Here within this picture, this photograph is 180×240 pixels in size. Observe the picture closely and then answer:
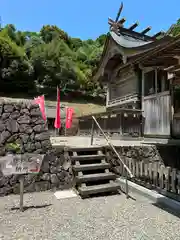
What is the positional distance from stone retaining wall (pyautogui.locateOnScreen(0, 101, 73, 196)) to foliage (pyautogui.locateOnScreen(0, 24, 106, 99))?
25.8 m

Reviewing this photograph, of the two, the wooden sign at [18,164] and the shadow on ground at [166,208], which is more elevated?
the wooden sign at [18,164]

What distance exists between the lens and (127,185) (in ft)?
17.8

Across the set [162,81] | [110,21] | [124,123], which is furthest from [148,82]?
[110,21]

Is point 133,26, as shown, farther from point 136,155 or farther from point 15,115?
point 15,115

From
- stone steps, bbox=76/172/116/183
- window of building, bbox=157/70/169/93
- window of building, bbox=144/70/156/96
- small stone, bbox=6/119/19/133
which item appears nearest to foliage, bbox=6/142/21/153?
small stone, bbox=6/119/19/133

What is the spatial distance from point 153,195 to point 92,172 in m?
1.89

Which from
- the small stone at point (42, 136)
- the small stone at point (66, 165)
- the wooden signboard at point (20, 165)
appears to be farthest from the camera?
the small stone at point (66, 165)

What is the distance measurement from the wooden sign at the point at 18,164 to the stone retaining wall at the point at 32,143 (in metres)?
1.15

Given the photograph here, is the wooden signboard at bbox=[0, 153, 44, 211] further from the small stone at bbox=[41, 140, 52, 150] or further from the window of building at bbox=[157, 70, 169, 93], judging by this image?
the window of building at bbox=[157, 70, 169, 93]

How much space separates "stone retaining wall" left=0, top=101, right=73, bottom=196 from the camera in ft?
18.3

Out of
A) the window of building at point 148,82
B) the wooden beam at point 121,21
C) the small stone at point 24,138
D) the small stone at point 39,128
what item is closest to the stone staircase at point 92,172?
the small stone at point 39,128

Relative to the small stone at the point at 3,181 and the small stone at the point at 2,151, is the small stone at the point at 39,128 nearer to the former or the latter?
the small stone at the point at 2,151

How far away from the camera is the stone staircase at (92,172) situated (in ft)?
17.6

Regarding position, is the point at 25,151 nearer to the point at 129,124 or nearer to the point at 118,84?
the point at 129,124
